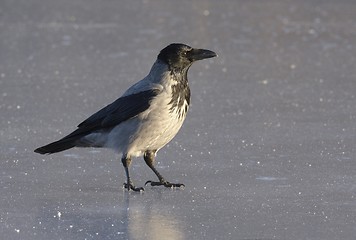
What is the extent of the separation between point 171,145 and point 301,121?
4.54 ft

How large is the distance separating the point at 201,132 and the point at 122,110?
66.5 inches

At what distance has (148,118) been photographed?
5.77 metres

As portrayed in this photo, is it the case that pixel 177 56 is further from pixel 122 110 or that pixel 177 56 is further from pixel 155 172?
pixel 155 172

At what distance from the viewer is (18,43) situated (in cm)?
1274

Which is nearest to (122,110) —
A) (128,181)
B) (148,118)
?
(148,118)

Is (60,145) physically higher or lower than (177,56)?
lower

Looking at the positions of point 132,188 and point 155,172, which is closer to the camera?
point 132,188

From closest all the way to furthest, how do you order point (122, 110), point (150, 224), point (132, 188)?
point (150, 224) → point (132, 188) → point (122, 110)

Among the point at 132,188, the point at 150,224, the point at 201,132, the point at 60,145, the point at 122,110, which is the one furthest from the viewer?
the point at 201,132

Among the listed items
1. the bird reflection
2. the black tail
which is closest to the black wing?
the black tail

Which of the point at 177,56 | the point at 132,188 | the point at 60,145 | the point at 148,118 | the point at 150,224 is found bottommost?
the point at 150,224

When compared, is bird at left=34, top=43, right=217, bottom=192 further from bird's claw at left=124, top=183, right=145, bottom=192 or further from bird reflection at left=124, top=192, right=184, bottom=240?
bird reflection at left=124, top=192, right=184, bottom=240

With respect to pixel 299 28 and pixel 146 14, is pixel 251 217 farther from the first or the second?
pixel 146 14

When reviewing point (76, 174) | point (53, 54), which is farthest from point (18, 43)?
point (76, 174)
